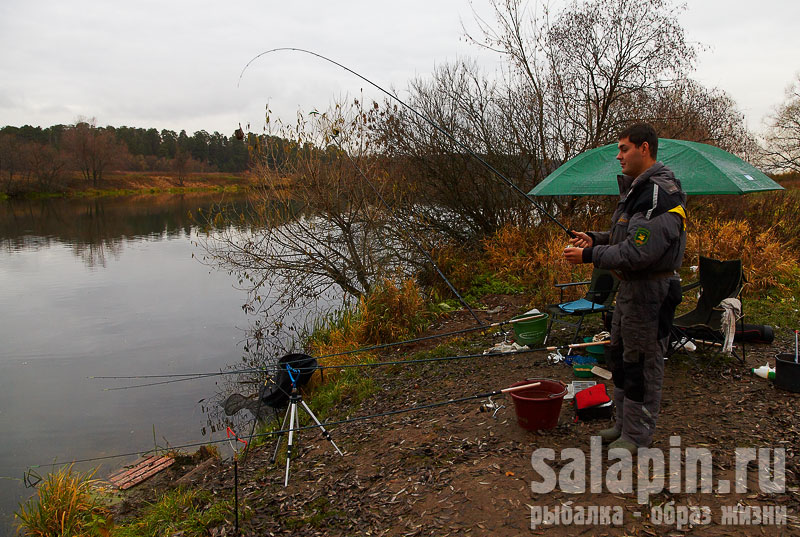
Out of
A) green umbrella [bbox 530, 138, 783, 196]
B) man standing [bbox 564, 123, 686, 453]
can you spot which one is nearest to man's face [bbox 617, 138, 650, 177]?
man standing [bbox 564, 123, 686, 453]

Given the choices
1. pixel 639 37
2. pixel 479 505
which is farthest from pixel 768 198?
pixel 479 505

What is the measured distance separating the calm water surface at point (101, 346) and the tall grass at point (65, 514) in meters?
0.81

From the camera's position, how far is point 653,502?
2984 millimetres

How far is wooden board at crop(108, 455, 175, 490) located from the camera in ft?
18.5

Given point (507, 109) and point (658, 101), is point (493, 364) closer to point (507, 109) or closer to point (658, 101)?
point (507, 109)

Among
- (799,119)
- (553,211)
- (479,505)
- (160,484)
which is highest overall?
(799,119)

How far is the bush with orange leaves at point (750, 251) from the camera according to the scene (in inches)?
344

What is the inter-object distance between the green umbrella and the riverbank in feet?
145

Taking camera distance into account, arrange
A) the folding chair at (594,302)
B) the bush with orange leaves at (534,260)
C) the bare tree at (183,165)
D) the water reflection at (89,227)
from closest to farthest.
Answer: the folding chair at (594,302), the bush with orange leaves at (534,260), the water reflection at (89,227), the bare tree at (183,165)

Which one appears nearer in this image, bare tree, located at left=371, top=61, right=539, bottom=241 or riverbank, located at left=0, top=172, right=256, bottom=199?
bare tree, located at left=371, top=61, right=539, bottom=241

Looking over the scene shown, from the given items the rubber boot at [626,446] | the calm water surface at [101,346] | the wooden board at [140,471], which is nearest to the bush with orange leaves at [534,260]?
the rubber boot at [626,446]

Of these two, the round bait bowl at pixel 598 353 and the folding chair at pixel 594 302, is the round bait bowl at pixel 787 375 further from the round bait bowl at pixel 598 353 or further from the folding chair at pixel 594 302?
the folding chair at pixel 594 302

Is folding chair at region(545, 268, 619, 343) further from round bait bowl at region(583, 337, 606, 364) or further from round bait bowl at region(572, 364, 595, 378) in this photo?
round bait bowl at region(572, 364, 595, 378)

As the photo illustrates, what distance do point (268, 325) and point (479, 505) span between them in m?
8.28
